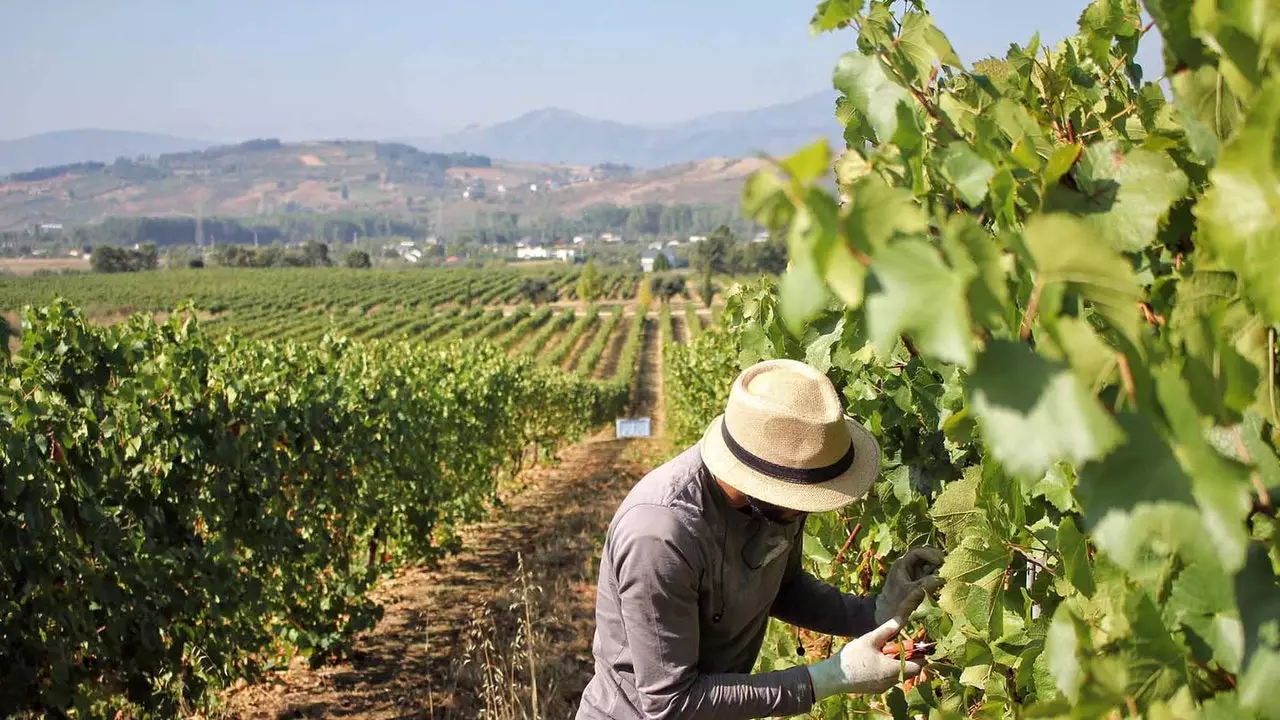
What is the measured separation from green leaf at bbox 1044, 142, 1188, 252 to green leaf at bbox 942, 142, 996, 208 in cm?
7

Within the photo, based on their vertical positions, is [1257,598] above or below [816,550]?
above

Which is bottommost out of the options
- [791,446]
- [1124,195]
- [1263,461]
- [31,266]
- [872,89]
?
[31,266]

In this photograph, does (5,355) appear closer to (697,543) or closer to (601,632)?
(601,632)

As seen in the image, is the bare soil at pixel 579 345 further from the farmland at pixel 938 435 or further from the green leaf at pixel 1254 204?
the green leaf at pixel 1254 204

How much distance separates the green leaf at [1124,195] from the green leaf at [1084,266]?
362mm

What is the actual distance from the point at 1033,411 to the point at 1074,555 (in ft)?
2.17

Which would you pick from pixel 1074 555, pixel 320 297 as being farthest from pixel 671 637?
pixel 320 297

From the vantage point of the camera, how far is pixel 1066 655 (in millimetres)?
944

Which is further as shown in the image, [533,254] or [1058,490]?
Result: [533,254]

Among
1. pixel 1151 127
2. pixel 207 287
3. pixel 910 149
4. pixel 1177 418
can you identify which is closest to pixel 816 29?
pixel 910 149

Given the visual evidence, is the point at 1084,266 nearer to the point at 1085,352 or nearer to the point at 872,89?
the point at 1085,352

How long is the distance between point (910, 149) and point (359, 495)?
27.2 ft

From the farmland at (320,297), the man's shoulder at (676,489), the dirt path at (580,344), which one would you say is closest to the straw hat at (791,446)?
the man's shoulder at (676,489)

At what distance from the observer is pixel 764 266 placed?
102m
